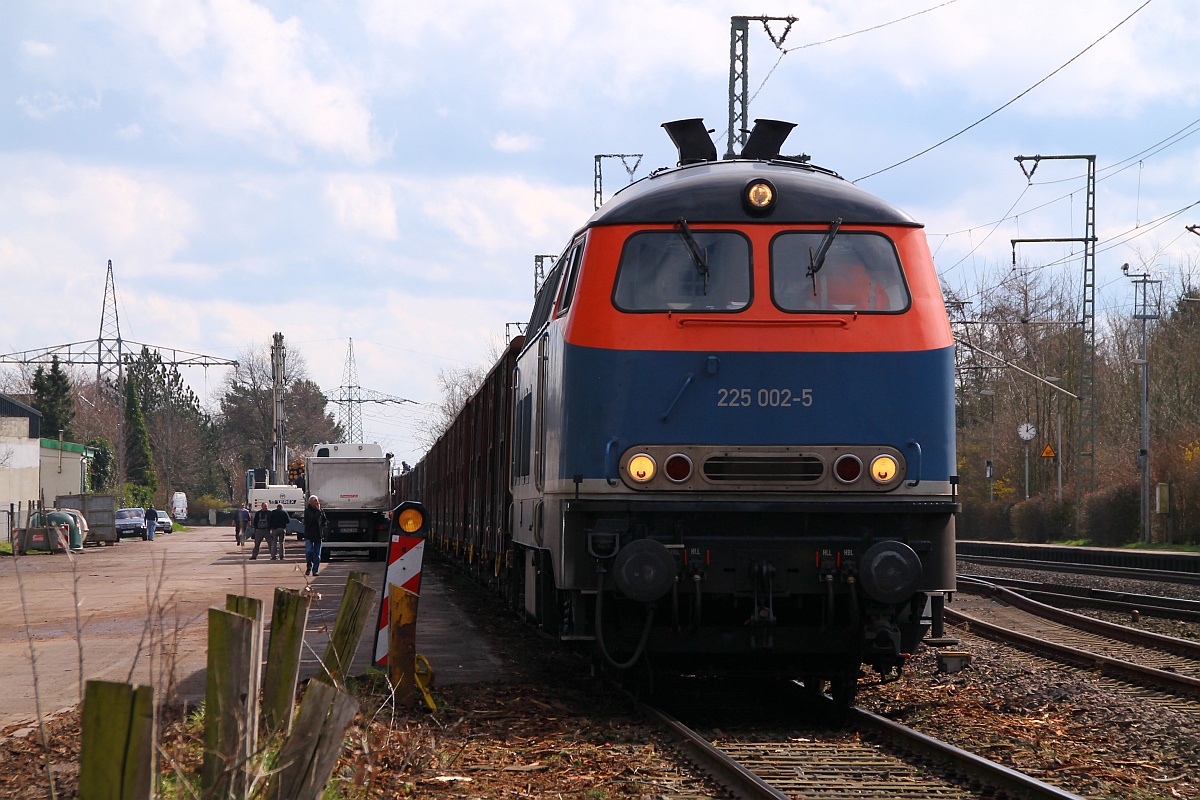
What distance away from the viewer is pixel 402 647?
864 cm

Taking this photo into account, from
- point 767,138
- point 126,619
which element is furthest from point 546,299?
point 126,619

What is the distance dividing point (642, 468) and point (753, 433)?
0.72 m

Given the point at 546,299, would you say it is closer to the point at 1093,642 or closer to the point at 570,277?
the point at 570,277

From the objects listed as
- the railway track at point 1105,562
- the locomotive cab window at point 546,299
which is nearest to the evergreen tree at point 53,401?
the railway track at point 1105,562

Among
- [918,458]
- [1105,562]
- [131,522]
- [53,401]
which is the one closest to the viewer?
[918,458]

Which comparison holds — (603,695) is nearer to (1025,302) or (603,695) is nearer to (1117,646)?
(1117,646)

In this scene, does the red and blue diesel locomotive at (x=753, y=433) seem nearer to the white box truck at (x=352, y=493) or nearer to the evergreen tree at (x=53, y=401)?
the white box truck at (x=352, y=493)

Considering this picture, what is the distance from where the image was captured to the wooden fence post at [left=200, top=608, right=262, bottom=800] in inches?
172

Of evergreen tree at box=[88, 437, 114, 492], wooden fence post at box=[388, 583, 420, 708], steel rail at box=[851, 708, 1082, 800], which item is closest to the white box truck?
wooden fence post at box=[388, 583, 420, 708]

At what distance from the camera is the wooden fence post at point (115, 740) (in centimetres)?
340

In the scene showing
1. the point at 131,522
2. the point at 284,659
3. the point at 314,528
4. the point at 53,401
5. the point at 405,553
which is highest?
the point at 53,401

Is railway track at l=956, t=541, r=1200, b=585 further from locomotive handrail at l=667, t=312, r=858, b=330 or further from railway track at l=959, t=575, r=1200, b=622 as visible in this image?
locomotive handrail at l=667, t=312, r=858, b=330

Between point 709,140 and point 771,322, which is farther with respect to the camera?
point 709,140

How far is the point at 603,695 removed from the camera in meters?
9.19
